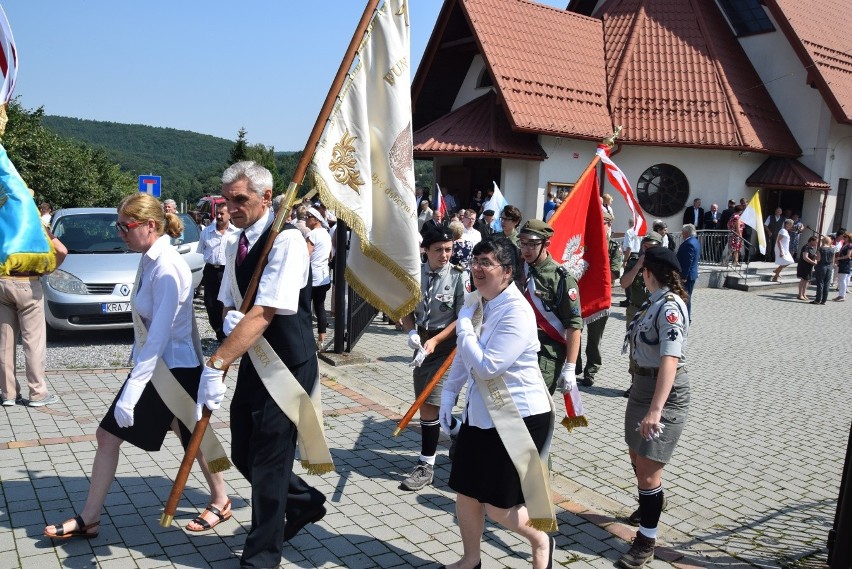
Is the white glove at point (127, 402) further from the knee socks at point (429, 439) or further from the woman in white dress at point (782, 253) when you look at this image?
the woman in white dress at point (782, 253)

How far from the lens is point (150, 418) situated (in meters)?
3.96

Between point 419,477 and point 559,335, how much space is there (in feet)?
4.78

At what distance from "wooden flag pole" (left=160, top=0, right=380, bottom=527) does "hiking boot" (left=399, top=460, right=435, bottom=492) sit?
5.89 ft

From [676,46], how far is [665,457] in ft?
69.5

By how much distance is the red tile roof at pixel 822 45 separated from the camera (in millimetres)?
21188

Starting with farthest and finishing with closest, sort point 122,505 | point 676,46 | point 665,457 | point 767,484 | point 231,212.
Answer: point 676,46
point 767,484
point 122,505
point 665,457
point 231,212

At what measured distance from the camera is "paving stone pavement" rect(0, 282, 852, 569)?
4070mm

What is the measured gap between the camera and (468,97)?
2362cm

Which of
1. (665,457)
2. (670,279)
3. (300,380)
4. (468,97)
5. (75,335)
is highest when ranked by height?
(468,97)

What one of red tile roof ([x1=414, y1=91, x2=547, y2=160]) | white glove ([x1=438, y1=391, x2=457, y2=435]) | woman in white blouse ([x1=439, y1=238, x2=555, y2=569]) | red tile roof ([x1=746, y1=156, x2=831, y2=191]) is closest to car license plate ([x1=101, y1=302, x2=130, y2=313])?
white glove ([x1=438, y1=391, x2=457, y2=435])

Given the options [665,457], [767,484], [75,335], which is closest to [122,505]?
[665,457]

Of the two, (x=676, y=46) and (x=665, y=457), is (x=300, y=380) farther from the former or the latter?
(x=676, y=46)

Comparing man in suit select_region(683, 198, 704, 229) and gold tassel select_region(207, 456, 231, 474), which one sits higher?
man in suit select_region(683, 198, 704, 229)

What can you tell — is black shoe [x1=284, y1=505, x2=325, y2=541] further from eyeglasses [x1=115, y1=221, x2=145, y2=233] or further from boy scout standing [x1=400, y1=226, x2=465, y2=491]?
eyeglasses [x1=115, y1=221, x2=145, y2=233]
